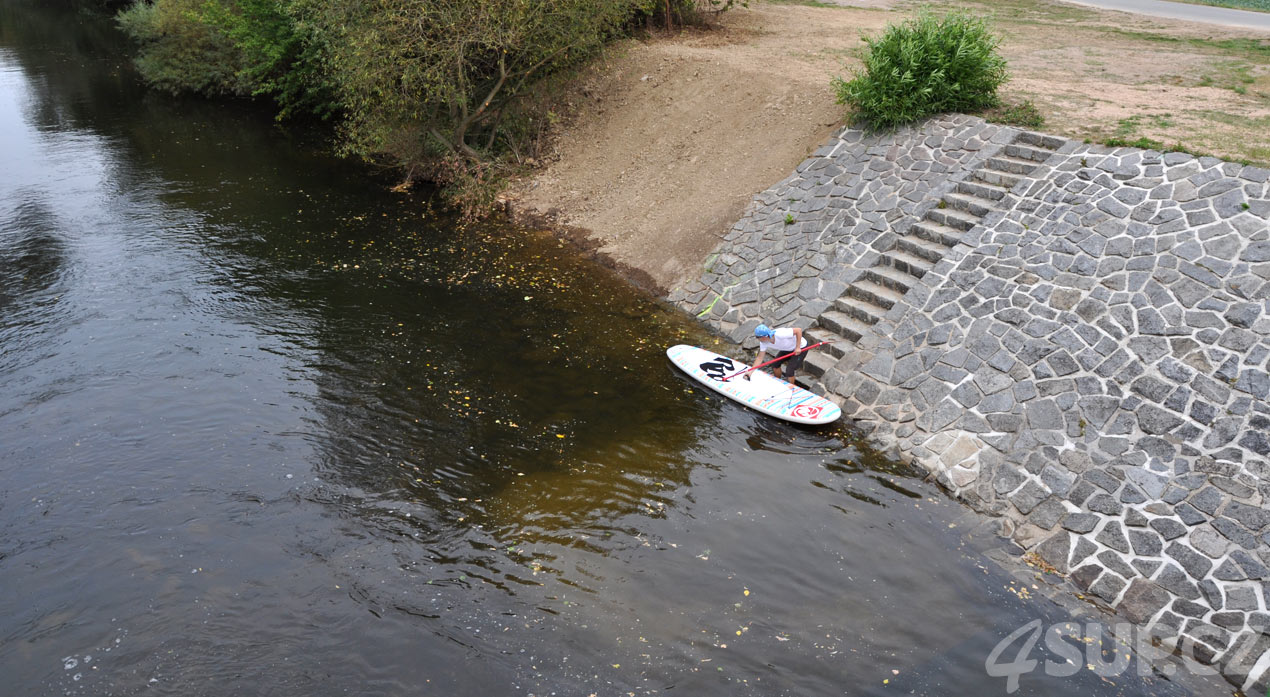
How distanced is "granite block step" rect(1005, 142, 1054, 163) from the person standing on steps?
17.8 ft

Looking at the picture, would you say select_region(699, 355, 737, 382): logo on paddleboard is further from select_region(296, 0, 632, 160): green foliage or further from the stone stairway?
select_region(296, 0, 632, 160): green foliage

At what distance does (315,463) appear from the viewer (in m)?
12.0

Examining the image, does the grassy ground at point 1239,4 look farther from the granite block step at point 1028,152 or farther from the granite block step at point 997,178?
the granite block step at point 997,178

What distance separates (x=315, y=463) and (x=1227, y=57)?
73.3 feet

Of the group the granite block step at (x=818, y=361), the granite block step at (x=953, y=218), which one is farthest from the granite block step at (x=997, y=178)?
the granite block step at (x=818, y=361)

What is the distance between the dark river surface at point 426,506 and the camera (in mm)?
8961

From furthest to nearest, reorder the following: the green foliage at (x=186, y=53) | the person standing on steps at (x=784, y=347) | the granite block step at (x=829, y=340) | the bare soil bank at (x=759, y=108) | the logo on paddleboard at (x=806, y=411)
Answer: the green foliage at (x=186, y=53)
the bare soil bank at (x=759, y=108)
the granite block step at (x=829, y=340)
the person standing on steps at (x=784, y=347)
the logo on paddleboard at (x=806, y=411)

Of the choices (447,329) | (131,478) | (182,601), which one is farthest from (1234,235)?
(131,478)

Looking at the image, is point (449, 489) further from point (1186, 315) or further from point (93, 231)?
point (93, 231)

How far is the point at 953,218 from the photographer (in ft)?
49.8

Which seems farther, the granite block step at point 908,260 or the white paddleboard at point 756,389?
the granite block step at point 908,260

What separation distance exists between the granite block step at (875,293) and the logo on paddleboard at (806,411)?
2.45m

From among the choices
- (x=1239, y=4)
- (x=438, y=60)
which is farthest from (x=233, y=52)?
(x=1239, y=4)

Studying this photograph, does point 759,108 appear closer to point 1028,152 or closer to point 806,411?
point 1028,152
